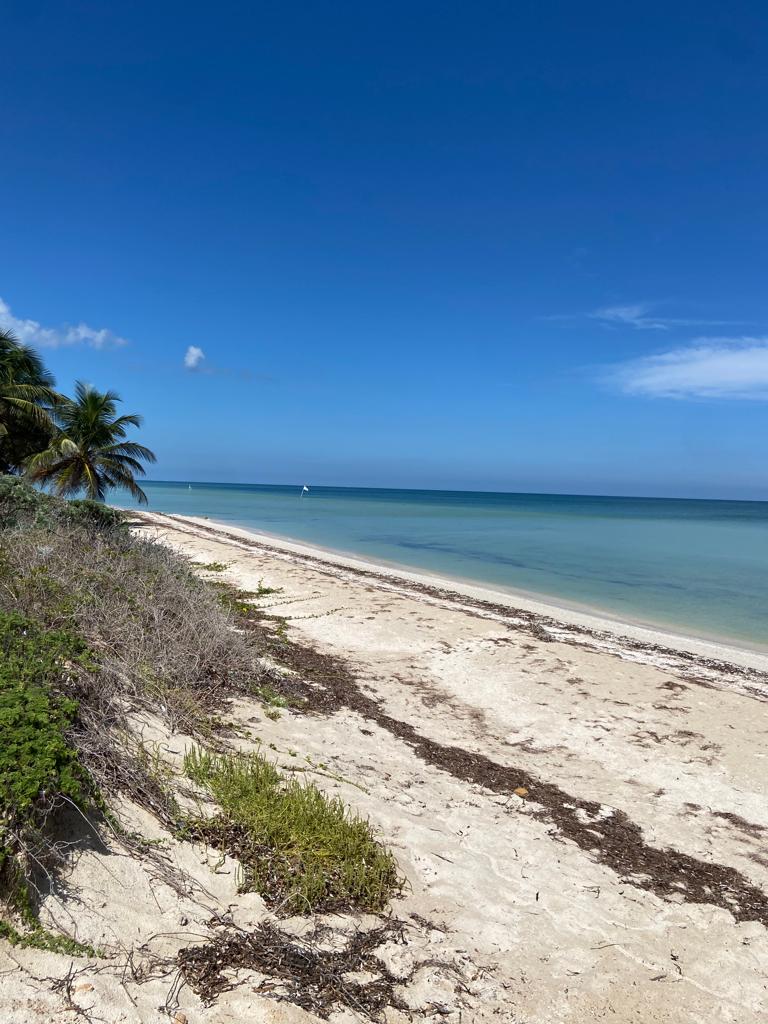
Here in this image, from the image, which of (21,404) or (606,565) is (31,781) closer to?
(21,404)

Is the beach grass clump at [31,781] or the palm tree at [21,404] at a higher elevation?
the palm tree at [21,404]

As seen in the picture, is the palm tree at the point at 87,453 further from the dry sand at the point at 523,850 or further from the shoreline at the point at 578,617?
the dry sand at the point at 523,850

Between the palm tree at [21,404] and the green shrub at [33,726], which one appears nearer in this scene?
the green shrub at [33,726]

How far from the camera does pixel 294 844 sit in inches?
148

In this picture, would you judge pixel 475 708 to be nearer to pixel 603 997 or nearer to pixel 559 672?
pixel 559 672

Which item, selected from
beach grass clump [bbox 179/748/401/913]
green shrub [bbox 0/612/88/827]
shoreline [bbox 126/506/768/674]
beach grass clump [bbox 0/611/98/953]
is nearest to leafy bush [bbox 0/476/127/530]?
green shrub [bbox 0/612/88/827]

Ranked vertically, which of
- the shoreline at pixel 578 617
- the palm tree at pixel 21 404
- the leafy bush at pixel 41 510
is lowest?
the shoreline at pixel 578 617

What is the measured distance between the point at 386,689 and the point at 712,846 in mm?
4370

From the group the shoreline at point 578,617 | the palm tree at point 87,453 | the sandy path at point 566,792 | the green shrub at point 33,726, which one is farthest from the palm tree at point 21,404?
the green shrub at point 33,726

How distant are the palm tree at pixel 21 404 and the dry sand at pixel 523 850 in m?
18.1

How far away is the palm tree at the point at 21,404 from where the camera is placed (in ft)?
74.6

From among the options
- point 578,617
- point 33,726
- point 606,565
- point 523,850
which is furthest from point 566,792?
point 606,565

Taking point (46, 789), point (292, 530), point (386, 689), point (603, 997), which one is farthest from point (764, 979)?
point (292, 530)

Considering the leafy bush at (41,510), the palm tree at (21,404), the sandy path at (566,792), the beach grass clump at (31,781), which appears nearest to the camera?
the beach grass clump at (31,781)
